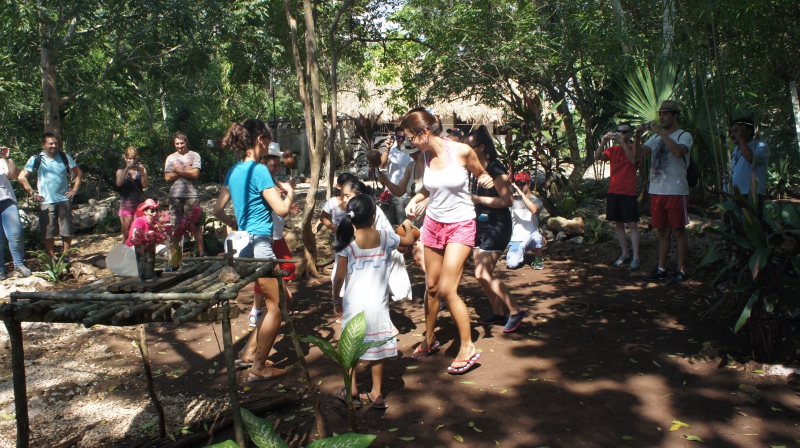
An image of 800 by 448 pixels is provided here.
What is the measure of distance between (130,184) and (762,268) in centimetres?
727

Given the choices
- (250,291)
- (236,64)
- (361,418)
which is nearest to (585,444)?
(361,418)

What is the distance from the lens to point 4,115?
537 inches

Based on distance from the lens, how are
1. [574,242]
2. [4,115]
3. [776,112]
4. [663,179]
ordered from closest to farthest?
[663,179] < [574,242] < [776,112] < [4,115]

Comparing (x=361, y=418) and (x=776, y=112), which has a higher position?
(x=776, y=112)

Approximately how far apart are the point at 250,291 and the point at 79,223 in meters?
5.33

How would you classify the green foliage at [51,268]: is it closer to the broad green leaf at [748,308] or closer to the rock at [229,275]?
the rock at [229,275]

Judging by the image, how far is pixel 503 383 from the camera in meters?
4.19

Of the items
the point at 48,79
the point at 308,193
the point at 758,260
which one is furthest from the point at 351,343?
the point at 48,79

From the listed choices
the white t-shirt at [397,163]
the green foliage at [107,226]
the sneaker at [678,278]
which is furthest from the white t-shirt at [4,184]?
the sneaker at [678,278]

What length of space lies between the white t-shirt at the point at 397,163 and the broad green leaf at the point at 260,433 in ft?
14.9

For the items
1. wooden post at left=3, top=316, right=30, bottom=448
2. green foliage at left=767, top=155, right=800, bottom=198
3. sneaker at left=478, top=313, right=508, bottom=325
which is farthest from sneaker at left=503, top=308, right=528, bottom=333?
green foliage at left=767, top=155, right=800, bottom=198

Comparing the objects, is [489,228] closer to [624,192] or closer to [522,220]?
[522,220]

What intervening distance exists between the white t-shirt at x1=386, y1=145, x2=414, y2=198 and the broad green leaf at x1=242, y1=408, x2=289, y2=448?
14.9ft

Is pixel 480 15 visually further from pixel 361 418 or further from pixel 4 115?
pixel 4 115
